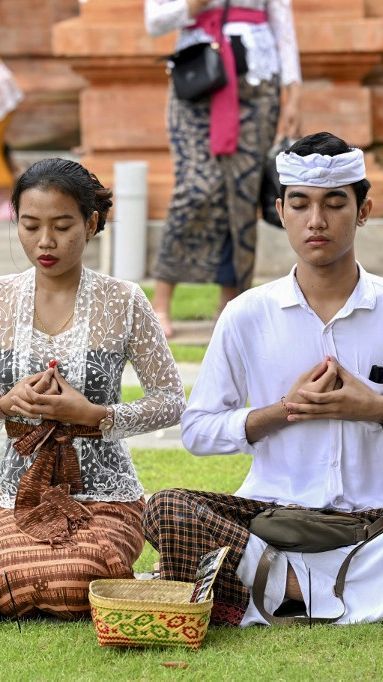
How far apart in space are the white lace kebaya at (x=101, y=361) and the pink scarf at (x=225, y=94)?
3754 mm

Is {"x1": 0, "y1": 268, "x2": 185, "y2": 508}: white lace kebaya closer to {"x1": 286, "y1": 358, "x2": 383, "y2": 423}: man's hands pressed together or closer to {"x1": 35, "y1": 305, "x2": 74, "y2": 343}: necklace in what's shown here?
{"x1": 35, "y1": 305, "x2": 74, "y2": 343}: necklace

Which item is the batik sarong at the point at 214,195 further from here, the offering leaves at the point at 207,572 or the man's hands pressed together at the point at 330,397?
the offering leaves at the point at 207,572

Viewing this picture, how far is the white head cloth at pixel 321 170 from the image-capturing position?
4.69 meters

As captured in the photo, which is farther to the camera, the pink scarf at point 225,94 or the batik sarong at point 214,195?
the batik sarong at point 214,195

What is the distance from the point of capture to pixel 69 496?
4887 mm

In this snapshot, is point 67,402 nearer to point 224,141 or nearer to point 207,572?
point 207,572

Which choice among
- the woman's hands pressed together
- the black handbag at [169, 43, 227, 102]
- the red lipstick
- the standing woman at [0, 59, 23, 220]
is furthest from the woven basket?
the standing woman at [0, 59, 23, 220]

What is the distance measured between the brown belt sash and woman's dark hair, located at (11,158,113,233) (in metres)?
0.63

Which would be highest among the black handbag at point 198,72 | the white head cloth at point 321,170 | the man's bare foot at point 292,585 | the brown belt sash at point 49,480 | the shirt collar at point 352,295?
the black handbag at point 198,72

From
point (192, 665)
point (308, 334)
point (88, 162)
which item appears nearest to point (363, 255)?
point (88, 162)

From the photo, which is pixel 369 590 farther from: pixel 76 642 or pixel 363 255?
pixel 363 255

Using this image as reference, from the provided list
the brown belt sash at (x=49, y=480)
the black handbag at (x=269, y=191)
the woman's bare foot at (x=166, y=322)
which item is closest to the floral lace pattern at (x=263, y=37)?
the black handbag at (x=269, y=191)

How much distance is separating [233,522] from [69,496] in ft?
1.64

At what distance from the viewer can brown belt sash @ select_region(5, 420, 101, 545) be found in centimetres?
Answer: 485
